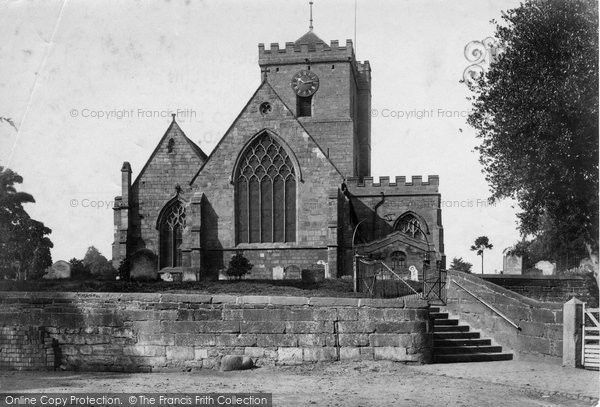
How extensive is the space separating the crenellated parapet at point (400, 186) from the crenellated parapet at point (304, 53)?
11745 millimetres

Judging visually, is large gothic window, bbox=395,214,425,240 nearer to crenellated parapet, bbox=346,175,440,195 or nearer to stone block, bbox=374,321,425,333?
crenellated parapet, bbox=346,175,440,195

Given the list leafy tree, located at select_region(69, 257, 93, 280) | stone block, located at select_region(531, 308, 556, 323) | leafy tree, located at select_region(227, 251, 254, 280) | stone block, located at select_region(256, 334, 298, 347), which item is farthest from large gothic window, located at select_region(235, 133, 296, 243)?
stone block, located at select_region(256, 334, 298, 347)

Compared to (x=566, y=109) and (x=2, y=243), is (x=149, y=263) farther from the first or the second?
(x=566, y=109)

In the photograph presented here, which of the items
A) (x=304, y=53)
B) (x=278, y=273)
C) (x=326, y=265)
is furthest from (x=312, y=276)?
(x=304, y=53)

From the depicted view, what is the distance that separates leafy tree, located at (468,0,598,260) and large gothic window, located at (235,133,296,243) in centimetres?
1553

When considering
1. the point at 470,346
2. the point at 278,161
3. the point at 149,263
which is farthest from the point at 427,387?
the point at 278,161

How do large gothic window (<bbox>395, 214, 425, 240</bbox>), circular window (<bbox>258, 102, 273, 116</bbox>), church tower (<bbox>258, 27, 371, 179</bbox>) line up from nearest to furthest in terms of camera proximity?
circular window (<bbox>258, 102, 273, 116</bbox>)
large gothic window (<bbox>395, 214, 425, 240</bbox>)
church tower (<bbox>258, 27, 371, 179</bbox>)

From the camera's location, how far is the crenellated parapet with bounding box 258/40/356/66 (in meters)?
53.2

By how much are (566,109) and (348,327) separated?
12.7 m

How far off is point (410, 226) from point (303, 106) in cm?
1398

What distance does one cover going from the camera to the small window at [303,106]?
177ft

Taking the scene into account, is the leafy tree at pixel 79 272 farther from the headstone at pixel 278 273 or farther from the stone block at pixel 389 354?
the stone block at pixel 389 354

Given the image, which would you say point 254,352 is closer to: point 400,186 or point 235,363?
point 235,363

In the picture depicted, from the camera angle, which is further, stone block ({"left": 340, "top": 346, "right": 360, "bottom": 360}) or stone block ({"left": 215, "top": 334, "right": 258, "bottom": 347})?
stone block ({"left": 215, "top": 334, "right": 258, "bottom": 347})
